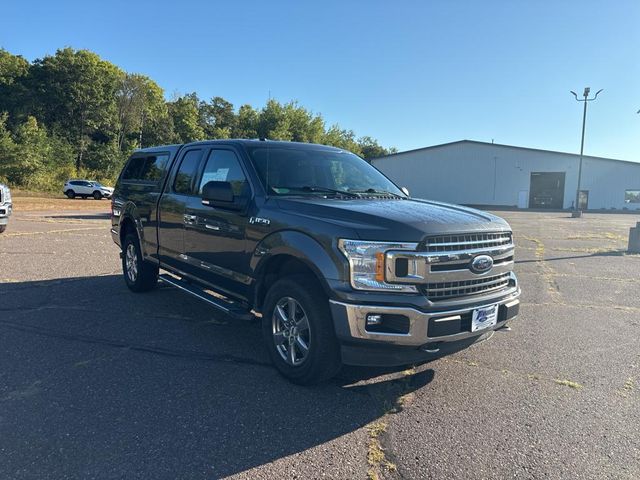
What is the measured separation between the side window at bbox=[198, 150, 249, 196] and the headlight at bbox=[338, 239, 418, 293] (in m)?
1.54

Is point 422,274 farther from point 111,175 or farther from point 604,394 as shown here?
point 111,175

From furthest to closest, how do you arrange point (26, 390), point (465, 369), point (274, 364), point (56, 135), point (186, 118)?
point (186, 118) → point (56, 135) → point (465, 369) → point (274, 364) → point (26, 390)

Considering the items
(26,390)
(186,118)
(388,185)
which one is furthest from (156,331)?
(186,118)

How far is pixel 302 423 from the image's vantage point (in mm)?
3264

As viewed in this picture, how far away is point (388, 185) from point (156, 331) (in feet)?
9.79

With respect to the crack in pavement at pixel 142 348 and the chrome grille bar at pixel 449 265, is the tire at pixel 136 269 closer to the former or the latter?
the crack in pavement at pixel 142 348

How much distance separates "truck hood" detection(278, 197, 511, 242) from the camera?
3.32 meters

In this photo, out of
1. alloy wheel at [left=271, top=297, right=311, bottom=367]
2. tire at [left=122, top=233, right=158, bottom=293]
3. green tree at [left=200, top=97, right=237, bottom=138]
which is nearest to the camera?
alloy wheel at [left=271, top=297, right=311, bottom=367]

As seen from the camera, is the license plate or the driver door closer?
the license plate

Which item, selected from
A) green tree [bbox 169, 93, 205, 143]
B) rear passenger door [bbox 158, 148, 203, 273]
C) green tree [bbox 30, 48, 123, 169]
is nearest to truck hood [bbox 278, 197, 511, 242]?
rear passenger door [bbox 158, 148, 203, 273]

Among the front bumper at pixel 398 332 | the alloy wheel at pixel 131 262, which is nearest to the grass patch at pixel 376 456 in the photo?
the front bumper at pixel 398 332

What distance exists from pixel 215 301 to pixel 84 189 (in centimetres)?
3786

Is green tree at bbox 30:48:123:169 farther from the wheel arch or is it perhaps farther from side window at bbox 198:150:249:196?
the wheel arch

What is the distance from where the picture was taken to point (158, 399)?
11.7 ft
